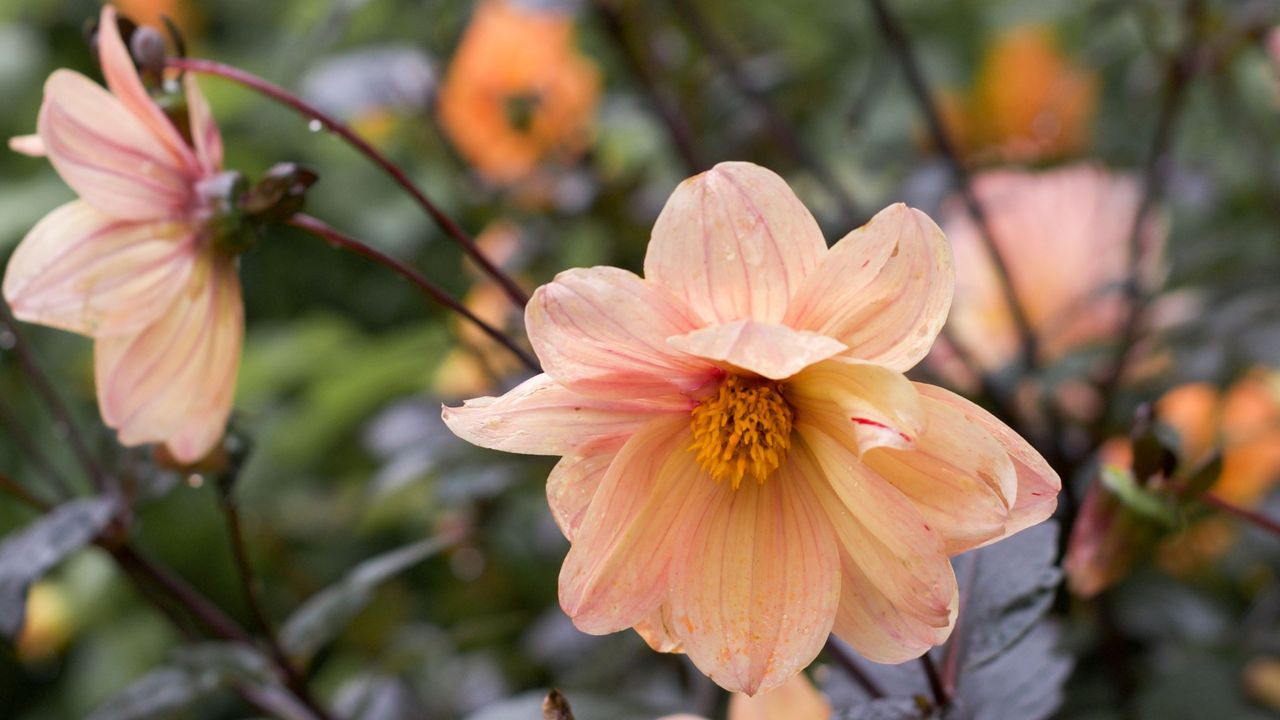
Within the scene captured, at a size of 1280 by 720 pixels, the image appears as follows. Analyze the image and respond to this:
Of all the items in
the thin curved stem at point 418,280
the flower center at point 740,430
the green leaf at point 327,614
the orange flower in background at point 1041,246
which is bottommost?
the orange flower in background at point 1041,246

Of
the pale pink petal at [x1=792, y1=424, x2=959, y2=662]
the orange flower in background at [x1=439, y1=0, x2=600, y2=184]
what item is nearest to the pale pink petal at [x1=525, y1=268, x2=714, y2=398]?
the pale pink petal at [x1=792, y1=424, x2=959, y2=662]

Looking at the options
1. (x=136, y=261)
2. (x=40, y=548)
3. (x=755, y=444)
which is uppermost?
(x=136, y=261)

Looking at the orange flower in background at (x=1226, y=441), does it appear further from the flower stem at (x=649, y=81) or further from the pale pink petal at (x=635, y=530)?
the pale pink petal at (x=635, y=530)

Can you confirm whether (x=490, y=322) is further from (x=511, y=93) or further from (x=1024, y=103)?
(x=1024, y=103)

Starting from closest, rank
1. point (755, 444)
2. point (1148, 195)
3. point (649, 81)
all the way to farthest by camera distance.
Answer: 1. point (755, 444)
2. point (1148, 195)
3. point (649, 81)

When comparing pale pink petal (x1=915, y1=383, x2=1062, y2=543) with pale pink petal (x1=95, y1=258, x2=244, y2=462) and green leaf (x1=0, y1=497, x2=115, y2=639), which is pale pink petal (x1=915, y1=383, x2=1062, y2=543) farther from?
green leaf (x1=0, y1=497, x2=115, y2=639)

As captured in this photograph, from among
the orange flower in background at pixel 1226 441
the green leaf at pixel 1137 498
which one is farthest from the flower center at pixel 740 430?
the orange flower in background at pixel 1226 441

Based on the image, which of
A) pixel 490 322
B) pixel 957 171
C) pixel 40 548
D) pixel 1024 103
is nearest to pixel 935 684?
pixel 40 548

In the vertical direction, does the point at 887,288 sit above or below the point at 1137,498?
above

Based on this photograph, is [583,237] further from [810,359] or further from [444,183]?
[810,359]
